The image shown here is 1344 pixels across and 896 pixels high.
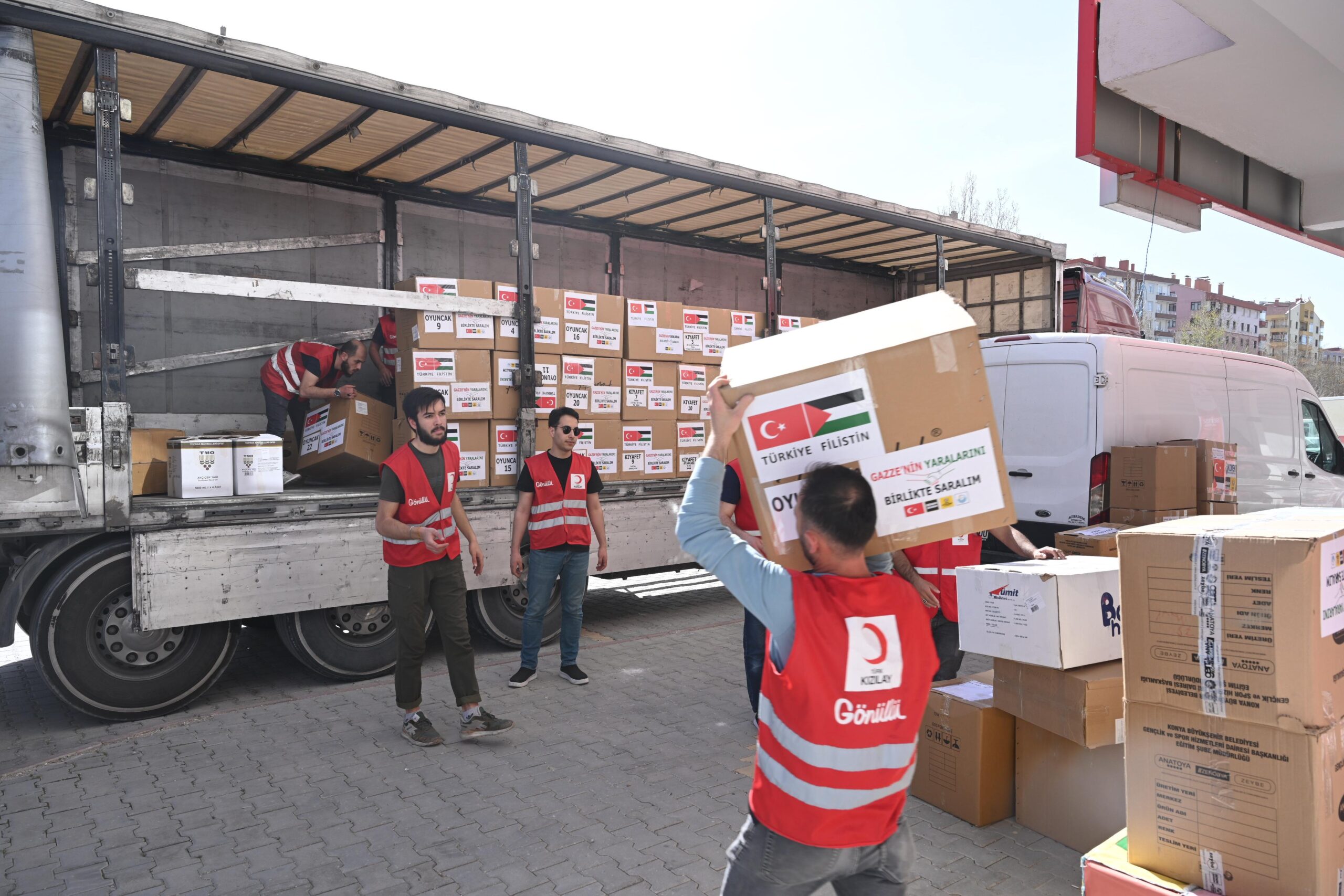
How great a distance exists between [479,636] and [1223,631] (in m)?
5.52

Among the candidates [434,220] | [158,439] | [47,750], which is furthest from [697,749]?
[434,220]

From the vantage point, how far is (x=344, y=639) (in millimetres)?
5730

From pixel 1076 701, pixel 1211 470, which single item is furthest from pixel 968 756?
pixel 1211 470

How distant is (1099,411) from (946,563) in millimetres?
3003

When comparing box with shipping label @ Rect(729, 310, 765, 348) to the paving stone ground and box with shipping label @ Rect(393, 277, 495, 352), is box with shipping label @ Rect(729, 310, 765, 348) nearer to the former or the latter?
box with shipping label @ Rect(393, 277, 495, 352)

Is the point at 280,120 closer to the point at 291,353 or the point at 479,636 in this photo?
the point at 291,353

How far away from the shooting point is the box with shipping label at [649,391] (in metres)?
7.23

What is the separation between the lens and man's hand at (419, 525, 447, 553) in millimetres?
4383

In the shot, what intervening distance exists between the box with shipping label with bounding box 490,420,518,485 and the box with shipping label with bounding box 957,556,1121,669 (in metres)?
3.77

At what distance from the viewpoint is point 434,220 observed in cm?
857

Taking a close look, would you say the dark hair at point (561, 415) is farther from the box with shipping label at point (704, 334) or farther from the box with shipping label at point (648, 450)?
the box with shipping label at point (704, 334)

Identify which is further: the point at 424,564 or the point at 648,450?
the point at 648,450

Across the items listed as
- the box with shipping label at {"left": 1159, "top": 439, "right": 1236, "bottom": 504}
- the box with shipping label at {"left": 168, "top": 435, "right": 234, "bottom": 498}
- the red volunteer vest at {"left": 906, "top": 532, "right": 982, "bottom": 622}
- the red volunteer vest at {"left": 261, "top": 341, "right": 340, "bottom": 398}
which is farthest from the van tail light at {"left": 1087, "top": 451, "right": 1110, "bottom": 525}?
the red volunteer vest at {"left": 261, "top": 341, "right": 340, "bottom": 398}

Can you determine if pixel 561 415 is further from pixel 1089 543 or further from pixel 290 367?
pixel 1089 543
